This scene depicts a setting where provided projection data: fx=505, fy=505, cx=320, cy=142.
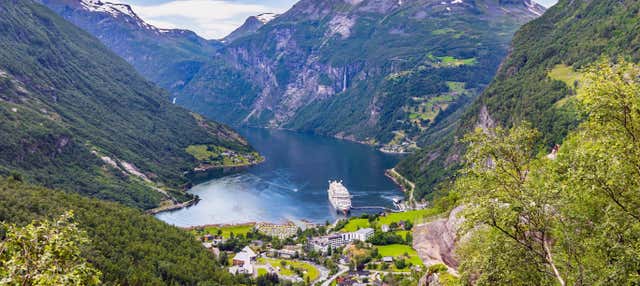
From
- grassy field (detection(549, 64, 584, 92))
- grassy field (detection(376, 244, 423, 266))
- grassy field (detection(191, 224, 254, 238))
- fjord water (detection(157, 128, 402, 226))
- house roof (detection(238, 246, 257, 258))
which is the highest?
grassy field (detection(549, 64, 584, 92))

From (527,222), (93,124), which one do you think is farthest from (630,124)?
(93,124)

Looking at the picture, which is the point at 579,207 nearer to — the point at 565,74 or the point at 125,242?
the point at 125,242

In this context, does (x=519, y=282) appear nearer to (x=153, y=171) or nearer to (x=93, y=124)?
(x=153, y=171)

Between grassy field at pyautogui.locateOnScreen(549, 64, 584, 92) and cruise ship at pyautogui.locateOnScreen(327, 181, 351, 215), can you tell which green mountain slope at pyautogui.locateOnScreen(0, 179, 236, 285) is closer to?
cruise ship at pyautogui.locateOnScreen(327, 181, 351, 215)

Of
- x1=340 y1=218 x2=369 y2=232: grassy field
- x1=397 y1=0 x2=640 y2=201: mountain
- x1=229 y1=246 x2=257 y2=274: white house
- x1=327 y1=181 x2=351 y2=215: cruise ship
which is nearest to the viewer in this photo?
x1=229 y1=246 x2=257 y2=274: white house

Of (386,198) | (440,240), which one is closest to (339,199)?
(386,198)

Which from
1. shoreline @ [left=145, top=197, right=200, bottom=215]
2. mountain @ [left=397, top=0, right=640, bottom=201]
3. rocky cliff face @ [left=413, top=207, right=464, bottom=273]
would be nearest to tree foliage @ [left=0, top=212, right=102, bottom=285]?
rocky cliff face @ [left=413, top=207, right=464, bottom=273]
